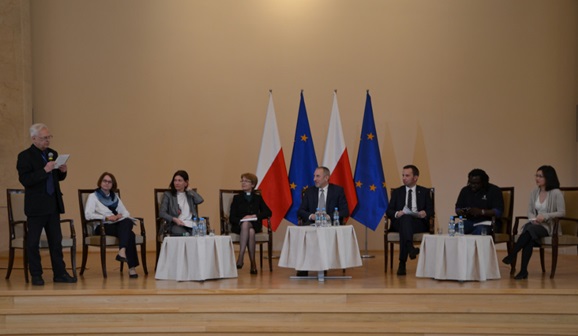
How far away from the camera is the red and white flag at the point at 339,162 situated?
29.6 ft

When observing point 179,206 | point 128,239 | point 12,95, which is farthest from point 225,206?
point 12,95

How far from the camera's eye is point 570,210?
753cm

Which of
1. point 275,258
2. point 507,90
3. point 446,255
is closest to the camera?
point 446,255

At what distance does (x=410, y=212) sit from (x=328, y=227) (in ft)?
3.65

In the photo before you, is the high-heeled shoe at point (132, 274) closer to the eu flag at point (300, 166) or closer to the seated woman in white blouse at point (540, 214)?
the eu flag at point (300, 166)

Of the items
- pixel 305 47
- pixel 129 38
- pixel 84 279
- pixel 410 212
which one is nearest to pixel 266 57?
pixel 305 47

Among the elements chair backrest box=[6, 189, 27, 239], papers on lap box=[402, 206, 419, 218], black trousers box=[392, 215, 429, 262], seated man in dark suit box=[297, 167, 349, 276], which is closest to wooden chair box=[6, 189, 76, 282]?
chair backrest box=[6, 189, 27, 239]

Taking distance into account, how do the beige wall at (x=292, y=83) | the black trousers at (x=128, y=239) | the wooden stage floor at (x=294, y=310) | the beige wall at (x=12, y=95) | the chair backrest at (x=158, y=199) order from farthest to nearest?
1. the beige wall at (x=292, y=83)
2. the beige wall at (x=12, y=95)
3. the chair backrest at (x=158, y=199)
4. the black trousers at (x=128, y=239)
5. the wooden stage floor at (x=294, y=310)

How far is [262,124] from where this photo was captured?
9.88 m

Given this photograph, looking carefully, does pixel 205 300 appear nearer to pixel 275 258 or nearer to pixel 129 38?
pixel 275 258

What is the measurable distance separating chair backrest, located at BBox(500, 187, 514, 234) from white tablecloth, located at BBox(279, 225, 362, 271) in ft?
5.44

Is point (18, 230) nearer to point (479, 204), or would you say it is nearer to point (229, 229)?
point (229, 229)

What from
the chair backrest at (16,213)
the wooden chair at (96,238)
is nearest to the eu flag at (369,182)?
the wooden chair at (96,238)

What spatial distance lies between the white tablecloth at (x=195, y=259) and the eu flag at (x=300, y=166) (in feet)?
6.77
